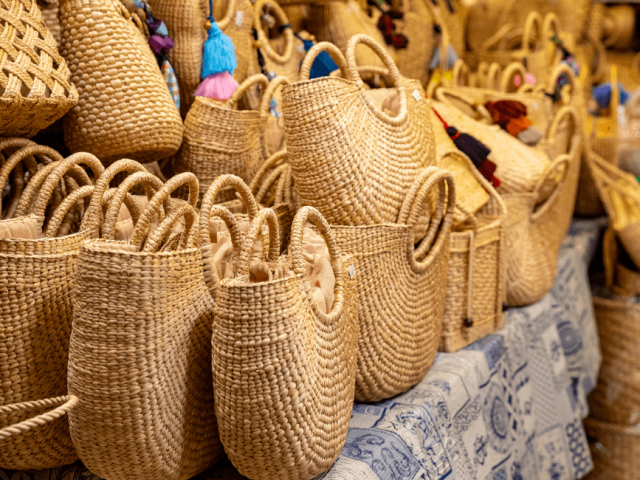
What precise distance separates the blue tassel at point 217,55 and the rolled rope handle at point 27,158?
0.45 meters

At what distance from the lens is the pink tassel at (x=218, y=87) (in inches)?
53.1

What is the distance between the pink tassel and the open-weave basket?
0.52 metres

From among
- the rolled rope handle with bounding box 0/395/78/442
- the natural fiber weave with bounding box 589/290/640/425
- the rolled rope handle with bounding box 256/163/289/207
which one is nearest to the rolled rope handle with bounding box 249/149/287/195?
the rolled rope handle with bounding box 256/163/289/207

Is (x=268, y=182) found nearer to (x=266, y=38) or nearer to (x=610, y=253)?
(x=266, y=38)

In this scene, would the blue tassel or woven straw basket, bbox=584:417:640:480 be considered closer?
the blue tassel

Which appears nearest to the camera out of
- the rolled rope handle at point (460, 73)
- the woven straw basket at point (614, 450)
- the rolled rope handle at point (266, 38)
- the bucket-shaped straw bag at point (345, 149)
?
the bucket-shaped straw bag at point (345, 149)

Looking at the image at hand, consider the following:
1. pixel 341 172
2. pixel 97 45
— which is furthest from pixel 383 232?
pixel 97 45

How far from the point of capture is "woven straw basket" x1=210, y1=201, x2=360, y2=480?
733mm

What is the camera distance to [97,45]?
1072mm

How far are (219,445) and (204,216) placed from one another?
1.18ft

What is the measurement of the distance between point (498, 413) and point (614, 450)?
1166mm

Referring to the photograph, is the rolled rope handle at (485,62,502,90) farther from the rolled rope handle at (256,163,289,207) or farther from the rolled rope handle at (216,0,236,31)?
the rolled rope handle at (256,163,289,207)

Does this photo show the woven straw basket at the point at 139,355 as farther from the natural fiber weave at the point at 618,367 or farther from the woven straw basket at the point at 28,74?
the natural fiber weave at the point at 618,367

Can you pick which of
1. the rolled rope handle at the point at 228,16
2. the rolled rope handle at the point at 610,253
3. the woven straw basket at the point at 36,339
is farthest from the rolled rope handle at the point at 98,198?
the rolled rope handle at the point at 610,253
